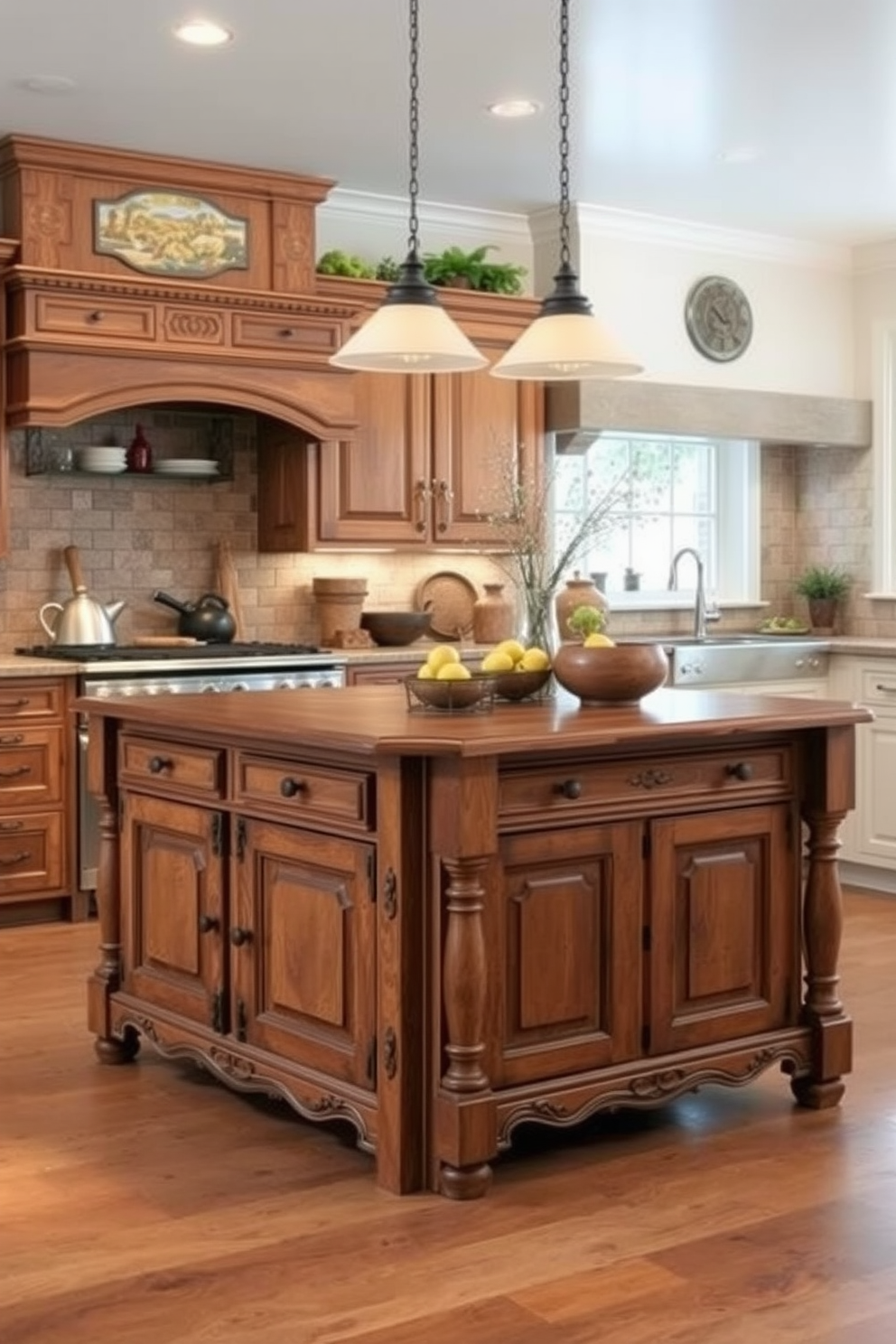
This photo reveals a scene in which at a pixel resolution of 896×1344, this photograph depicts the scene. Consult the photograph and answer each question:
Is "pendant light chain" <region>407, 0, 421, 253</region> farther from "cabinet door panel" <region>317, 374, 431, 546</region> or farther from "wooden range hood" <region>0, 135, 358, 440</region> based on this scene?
"cabinet door panel" <region>317, 374, 431, 546</region>

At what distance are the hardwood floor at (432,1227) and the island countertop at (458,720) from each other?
85 cm

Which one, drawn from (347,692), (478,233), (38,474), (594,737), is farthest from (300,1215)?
(478,233)

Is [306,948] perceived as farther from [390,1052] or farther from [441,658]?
Result: [441,658]

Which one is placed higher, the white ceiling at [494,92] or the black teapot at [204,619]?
the white ceiling at [494,92]

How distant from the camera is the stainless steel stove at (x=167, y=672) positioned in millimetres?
5789

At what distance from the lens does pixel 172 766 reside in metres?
3.92

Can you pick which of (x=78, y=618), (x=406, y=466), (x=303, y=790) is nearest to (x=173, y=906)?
(x=303, y=790)

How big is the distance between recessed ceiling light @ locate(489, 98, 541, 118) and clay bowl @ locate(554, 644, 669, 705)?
243 centimetres

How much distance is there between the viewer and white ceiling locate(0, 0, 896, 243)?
15.5 ft

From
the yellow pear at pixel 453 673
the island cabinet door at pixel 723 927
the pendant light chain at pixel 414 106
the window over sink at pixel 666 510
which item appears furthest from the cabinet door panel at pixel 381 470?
the island cabinet door at pixel 723 927

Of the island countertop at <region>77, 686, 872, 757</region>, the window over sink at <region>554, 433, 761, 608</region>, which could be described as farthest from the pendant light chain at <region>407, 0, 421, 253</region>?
the window over sink at <region>554, 433, 761, 608</region>

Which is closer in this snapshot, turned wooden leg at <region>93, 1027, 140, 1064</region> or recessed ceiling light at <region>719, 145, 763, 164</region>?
turned wooden leg at <region>93, 1027, 140, 1064</region>

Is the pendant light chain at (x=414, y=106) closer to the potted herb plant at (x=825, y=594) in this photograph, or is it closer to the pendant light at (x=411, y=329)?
the pendant light at (x=411, y=329)

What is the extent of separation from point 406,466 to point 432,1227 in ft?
13.4
